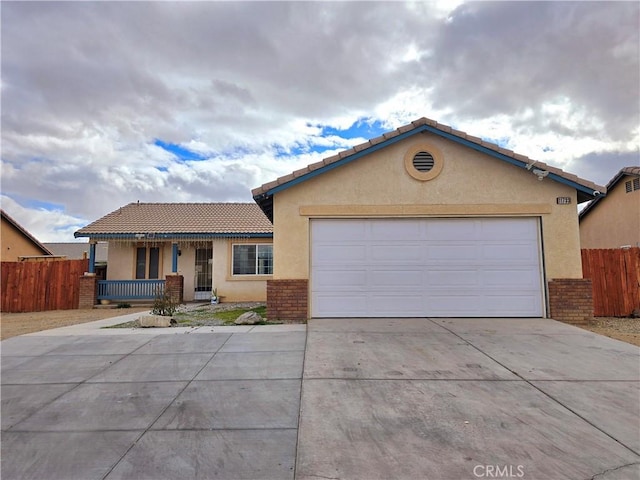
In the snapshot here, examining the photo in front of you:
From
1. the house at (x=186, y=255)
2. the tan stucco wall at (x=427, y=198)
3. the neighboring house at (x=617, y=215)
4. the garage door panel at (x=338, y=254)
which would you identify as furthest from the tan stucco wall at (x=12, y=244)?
the neighboring house at (x=617, y=215)

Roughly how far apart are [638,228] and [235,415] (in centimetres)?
1982

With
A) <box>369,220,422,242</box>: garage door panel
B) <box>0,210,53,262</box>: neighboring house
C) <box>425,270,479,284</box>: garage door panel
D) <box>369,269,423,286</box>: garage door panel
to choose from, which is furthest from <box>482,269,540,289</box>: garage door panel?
<box>0,210,53,262</box>: neighboring house

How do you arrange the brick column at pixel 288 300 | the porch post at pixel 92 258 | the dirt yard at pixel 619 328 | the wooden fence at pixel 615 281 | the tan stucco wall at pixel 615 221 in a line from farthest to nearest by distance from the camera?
the tan stucco wall at pixel 615 221
the porch post at pixel 92 258
the wooden fence at pixel 615 281
the brick column at pixel 288 300
the dirt yard at pixel 619 328

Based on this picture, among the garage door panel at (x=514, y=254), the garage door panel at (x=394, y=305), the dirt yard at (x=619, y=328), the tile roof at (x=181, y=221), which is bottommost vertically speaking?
the dirt yard at (x=619, y=328)

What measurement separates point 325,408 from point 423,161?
7.09 m

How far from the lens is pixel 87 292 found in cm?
1548

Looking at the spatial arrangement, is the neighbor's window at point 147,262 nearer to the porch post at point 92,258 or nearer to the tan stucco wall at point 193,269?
the tan stucco wall at point 193,269

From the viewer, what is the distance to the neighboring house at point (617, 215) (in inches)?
669

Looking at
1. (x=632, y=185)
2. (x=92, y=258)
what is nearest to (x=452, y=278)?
(x=632, y=185)

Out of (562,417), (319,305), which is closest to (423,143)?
(319,305)

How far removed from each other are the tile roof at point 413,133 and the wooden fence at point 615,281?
9.47ft

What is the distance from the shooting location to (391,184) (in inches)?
375

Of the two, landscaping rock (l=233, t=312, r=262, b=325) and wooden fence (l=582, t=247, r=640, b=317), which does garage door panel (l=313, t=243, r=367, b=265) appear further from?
wooden fence (l=582, t=247, r=640, b=317)

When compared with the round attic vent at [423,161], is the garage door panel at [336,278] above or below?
below
